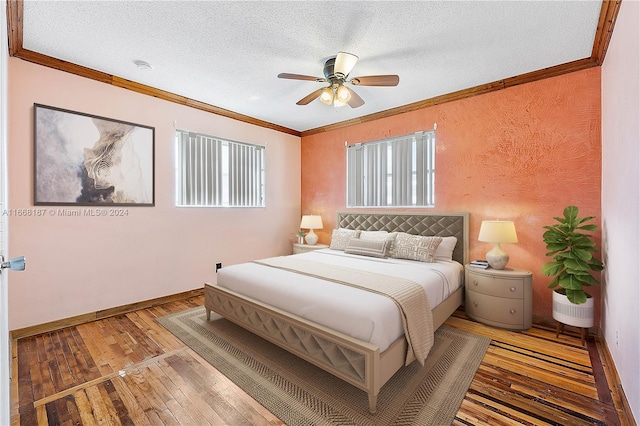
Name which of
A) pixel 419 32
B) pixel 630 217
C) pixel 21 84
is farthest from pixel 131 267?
pixel 630 217

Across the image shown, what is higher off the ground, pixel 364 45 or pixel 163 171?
pixel 364 45

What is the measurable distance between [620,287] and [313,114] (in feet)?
13.4

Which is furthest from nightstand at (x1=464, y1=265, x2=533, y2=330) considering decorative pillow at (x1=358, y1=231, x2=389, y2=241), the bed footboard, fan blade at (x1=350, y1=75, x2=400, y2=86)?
fan blade at (x1=350, y1=75, x2=400, y2=86)

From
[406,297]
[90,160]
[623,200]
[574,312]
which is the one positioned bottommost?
[574,312]

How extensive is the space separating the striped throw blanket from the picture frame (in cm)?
241

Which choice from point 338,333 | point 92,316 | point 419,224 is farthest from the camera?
point 419,224

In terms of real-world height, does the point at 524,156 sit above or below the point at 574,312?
above

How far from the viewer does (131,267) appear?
3.61m

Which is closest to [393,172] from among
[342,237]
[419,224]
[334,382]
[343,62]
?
[419,224]

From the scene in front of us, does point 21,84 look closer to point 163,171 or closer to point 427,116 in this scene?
point 163,171

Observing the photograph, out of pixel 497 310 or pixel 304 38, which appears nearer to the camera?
pixel 304 38

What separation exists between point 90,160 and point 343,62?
118 inches

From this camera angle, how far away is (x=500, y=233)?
312 cm

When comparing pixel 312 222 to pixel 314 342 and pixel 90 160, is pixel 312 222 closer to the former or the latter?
pixel 314 342
